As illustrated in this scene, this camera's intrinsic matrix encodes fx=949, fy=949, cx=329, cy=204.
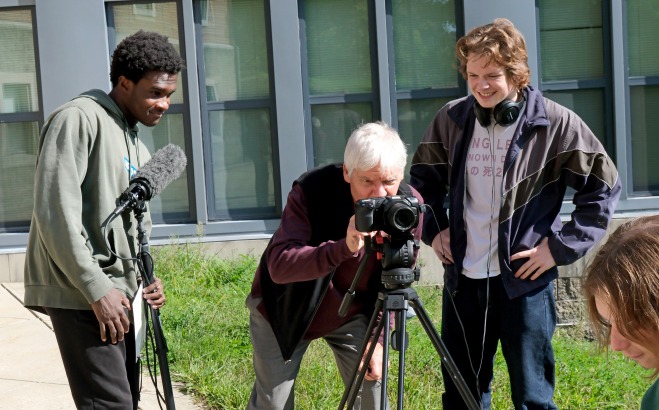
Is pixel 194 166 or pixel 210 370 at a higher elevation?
pixel 194 166

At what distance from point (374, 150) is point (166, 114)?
18.1 ft

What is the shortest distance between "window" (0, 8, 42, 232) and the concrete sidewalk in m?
1.37

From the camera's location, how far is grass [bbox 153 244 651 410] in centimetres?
529

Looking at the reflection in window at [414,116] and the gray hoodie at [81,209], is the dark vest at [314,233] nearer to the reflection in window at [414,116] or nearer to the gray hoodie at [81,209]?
the gray hoodie at [81,209]

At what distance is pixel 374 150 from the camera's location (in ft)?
11.3

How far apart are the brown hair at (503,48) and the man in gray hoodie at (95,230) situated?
127cm

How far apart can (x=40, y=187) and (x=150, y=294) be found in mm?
576

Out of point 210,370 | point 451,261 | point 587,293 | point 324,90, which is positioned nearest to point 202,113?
point 324,90

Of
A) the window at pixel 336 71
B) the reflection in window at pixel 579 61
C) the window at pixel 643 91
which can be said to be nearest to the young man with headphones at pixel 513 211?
the window at pixel 336 71

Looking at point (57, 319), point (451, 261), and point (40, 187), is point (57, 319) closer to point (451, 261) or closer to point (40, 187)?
point (40, 187)

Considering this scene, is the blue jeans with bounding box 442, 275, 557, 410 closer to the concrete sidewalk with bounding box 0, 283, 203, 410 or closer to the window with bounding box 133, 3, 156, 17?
the concrete sidewalk with bounding box 0, 283, 203, 410

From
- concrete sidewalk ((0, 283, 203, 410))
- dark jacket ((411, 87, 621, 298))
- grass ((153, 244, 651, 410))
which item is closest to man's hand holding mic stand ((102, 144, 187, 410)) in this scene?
dark jacket ((411, 87, 621, 298))

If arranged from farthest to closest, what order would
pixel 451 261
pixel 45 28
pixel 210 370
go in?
pixel 45 28 < pixel 210 370 < pixel 451 261

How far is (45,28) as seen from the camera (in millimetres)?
8391
